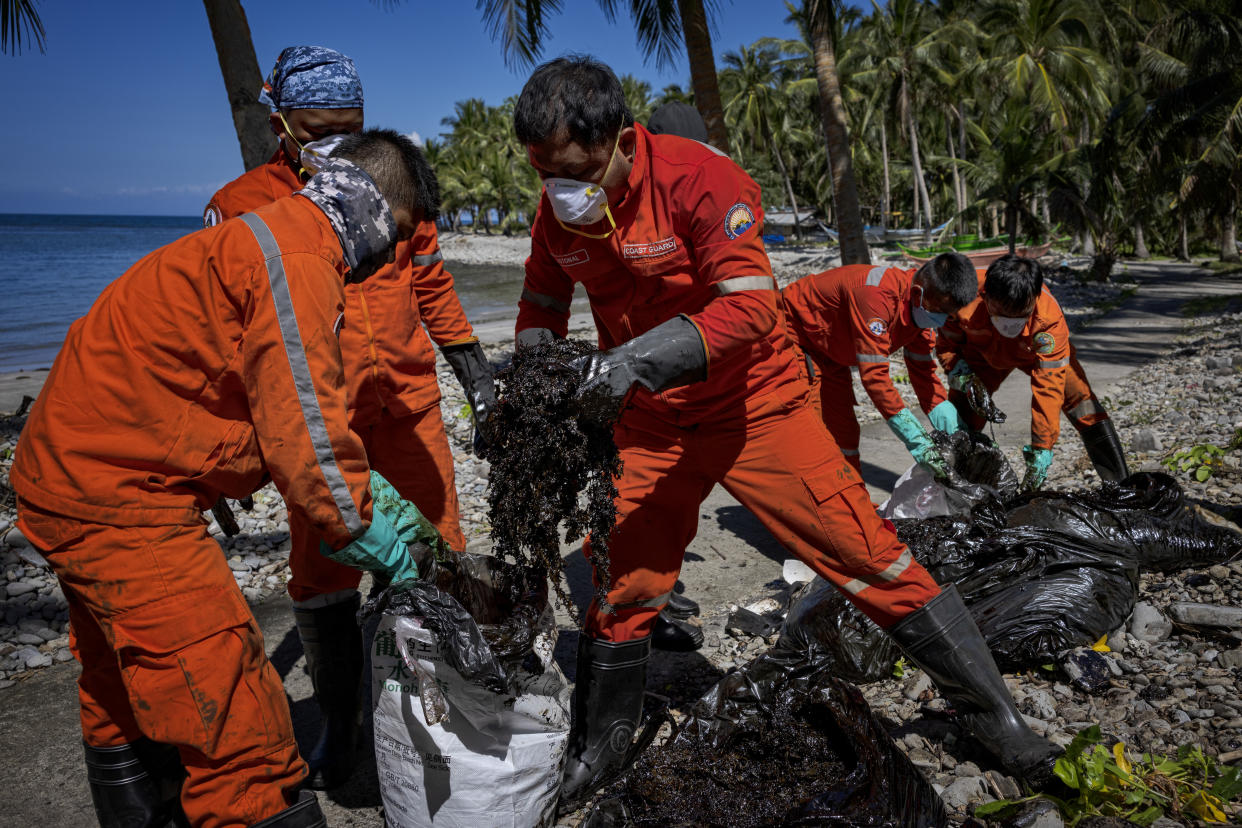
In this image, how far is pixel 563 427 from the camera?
1962 mm

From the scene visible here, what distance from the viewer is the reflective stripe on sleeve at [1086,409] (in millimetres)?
4727

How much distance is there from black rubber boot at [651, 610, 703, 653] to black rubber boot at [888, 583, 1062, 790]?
1404mm

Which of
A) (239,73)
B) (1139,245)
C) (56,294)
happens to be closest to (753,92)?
(1139,245)

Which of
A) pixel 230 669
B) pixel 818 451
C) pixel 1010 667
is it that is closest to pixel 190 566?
pixel 230 669

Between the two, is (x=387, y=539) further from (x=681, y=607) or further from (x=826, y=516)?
(x=681, y=607)

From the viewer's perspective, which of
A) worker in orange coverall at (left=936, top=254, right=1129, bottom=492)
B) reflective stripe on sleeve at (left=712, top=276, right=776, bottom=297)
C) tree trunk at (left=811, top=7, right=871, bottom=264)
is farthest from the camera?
tree trunk at (left=811, top=7, right=871, bottom=264)

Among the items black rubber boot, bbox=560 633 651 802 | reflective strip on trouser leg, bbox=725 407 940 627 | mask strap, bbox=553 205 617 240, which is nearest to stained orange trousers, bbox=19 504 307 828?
black rubber boot, bbox=560 633 651 802

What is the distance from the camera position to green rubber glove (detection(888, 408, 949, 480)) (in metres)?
4.02

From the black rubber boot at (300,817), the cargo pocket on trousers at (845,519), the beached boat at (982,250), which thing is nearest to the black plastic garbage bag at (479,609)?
the black rubber boot at (300,817)

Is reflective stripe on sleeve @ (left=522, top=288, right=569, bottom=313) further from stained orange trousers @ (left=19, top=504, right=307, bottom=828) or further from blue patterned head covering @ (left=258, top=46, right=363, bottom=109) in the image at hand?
stained orange trousers @ (left=19, top=504, right=307, bottom=828)

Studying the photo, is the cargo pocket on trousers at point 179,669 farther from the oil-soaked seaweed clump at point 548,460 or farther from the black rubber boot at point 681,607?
the black rubber boot at point 681,607

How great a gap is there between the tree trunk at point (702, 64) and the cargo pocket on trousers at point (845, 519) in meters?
7.52

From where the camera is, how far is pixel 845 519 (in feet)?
7.18

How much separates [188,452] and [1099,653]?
3131 mm
